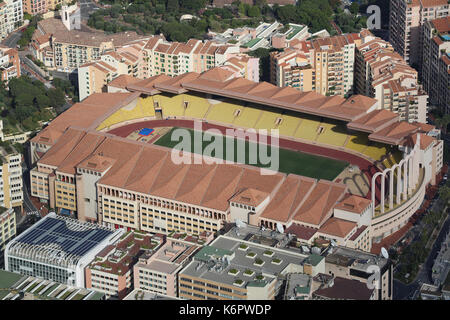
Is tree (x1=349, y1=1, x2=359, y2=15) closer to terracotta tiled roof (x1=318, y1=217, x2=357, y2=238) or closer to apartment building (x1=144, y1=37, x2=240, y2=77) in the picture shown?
apartment building (x1=144, y1=37, x2=240, y2=77)

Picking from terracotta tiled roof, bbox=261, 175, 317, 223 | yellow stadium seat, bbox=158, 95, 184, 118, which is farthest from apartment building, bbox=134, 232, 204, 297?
yellow stadium seat, bbox=158, 95, 184, 118

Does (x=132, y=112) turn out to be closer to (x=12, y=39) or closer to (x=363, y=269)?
(x=12, y=39)

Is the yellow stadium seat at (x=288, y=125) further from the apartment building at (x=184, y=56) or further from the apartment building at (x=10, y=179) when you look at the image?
the apartment building at (x=10, y=179)

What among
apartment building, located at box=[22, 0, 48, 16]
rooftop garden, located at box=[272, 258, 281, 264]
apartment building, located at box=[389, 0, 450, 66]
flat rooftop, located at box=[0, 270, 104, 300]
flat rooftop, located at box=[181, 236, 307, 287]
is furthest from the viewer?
apartment building, located at box=[22, 0, 48, 16]

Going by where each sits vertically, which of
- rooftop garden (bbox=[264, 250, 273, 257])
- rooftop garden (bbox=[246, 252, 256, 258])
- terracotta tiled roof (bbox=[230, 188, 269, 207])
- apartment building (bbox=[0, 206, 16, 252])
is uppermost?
rooftop garden (bbox=[246, 252, 256, 258])

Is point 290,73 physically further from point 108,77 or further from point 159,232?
point 159,232
